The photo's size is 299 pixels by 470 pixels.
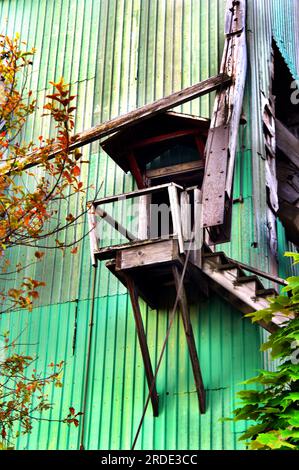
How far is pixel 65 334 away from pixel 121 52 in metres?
6.75

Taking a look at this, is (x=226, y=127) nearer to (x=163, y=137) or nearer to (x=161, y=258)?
(x=163, y=137)

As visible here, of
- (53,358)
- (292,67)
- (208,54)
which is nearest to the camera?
(53,358)

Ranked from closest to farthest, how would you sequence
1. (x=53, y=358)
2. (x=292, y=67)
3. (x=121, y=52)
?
(x=53, y=358) < (x=121, y=52) < (x=292, y=67)

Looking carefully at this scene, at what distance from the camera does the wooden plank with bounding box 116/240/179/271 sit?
47.7 feet

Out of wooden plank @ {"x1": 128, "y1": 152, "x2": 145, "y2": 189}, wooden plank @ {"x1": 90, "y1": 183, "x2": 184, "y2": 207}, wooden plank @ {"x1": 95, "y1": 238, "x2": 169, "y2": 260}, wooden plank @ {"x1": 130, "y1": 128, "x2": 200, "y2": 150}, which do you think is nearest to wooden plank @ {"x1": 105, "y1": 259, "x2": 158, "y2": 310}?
wooden plank @ {"x1": 95, "y1": 238, "x2": 169, "y2": 260}

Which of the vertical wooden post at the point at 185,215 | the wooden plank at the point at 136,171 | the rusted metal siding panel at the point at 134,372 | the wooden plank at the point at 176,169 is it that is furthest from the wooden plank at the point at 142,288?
the wooden plank at the point at 176,169

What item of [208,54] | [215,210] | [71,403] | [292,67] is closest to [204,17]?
[208,54]

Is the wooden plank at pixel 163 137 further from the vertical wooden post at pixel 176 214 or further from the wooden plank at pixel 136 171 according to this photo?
the vertical wooden post at pixel 176 214

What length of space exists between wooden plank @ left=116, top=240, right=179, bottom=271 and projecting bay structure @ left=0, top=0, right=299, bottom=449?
0.09 ft

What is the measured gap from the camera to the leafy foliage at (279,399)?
10.1 meters

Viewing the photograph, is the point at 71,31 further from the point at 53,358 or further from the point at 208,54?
the point at 53,358

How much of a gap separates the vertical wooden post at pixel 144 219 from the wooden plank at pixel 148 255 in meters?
0.60

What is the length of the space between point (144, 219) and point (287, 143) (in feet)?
19.7

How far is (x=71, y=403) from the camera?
16422 mm
